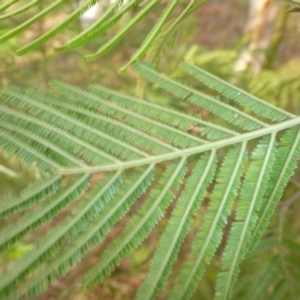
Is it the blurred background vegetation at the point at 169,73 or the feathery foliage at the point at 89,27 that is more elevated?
the blurred background vegetation at the point at 169,73

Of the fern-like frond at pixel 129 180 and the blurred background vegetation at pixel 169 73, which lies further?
the blurred background vegetation at pixel 169 73

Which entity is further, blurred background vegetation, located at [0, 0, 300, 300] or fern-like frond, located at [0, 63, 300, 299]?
blurred background vegetation, located at [0, 0, 300, 300]

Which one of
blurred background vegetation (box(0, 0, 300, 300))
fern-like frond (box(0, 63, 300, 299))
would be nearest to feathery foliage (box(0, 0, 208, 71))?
fern-like frond (box(0, 63, 300, 299))

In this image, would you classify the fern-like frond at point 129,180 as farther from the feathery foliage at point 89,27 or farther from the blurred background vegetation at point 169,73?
the blurred background vegetation at point 169,73

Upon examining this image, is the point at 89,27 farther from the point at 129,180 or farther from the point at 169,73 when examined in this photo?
the point at 169,73

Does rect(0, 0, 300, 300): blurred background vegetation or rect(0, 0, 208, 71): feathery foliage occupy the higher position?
rect(0, 0, 300, 300): blurred background vegetation

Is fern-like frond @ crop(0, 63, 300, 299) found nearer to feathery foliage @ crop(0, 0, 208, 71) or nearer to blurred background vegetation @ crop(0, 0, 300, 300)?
feathery foliage @ crop(0, 0, 208, 71)

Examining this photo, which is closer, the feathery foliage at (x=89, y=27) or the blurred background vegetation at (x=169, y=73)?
the feathery foliage at (x=89, y=27)

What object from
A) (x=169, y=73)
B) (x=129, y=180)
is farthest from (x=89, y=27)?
(x=169, y=73)

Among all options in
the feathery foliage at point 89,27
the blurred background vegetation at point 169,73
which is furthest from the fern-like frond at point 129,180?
the blurred background vegetation at point 169,73
